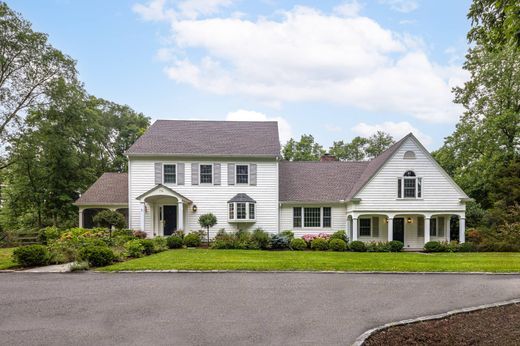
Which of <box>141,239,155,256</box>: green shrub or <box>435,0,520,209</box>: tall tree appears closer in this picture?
<box>141,239,155,256</box>: green shrub

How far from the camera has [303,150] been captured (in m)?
43.9

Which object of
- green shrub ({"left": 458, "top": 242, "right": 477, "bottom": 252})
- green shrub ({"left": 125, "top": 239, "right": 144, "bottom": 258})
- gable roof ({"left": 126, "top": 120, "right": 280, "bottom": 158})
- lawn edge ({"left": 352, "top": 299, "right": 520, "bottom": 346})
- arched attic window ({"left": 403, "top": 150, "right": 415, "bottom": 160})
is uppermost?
gable roof ({"left": 126, "top": 120, "right": 280, "bottom": 158})

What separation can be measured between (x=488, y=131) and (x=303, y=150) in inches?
849

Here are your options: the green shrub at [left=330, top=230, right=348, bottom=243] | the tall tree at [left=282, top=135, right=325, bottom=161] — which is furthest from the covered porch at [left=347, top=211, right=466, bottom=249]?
the tall tree at [left=282, top=135, right=325, bottom=161]

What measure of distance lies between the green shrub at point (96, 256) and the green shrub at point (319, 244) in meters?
11.0

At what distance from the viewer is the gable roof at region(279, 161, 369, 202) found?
2284 cm

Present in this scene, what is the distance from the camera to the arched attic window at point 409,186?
824 inches

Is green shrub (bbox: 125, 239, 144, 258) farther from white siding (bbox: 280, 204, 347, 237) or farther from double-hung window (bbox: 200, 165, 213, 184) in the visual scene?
white siding (bbox: 280, 204, 347, 237)

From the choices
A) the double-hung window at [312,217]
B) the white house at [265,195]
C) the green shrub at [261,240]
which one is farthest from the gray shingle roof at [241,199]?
the double-hung window at [312,217]

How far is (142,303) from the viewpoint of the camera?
25.5 ft

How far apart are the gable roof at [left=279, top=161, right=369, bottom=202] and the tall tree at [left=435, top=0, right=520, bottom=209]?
7.99 metres

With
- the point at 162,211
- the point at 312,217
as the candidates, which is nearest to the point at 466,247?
the point at 312,217

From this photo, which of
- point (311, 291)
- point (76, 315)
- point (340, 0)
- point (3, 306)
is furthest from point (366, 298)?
point (340, 0)

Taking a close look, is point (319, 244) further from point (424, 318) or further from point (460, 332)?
point (460, 332)
